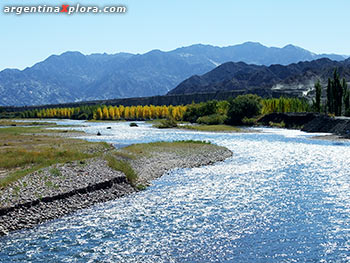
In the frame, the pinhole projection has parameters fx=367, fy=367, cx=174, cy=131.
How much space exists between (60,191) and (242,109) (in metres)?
118

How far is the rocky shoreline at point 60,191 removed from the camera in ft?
79.5

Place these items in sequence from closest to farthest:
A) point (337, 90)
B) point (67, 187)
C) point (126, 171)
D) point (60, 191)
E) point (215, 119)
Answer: point (60, 191)
point (67, 187)
point (126, 171)
point (337, 90)
point (215, 119)

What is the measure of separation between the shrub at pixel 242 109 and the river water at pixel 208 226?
333ft

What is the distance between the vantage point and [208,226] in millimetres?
23938

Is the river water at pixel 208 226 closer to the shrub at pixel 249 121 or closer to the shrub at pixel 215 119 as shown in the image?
the shrub at pixel 249 121

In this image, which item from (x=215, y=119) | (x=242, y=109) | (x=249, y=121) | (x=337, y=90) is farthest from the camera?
(x=215, y=119)

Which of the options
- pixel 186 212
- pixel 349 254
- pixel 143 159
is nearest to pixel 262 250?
pixel 349 254

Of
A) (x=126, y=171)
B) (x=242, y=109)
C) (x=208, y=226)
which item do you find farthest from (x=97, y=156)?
(x=242, y=109)

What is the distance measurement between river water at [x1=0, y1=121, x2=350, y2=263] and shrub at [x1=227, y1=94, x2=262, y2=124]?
10152 cm

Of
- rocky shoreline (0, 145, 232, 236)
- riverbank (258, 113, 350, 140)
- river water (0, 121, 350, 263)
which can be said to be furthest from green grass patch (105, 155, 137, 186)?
riverbank (258, 113, 350, 140)

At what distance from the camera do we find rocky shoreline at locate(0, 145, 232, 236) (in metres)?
24.2

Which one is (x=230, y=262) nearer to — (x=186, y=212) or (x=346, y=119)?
(x=186, y=212)

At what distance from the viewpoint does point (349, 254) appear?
1955cm

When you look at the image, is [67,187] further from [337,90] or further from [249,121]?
[249,121]
